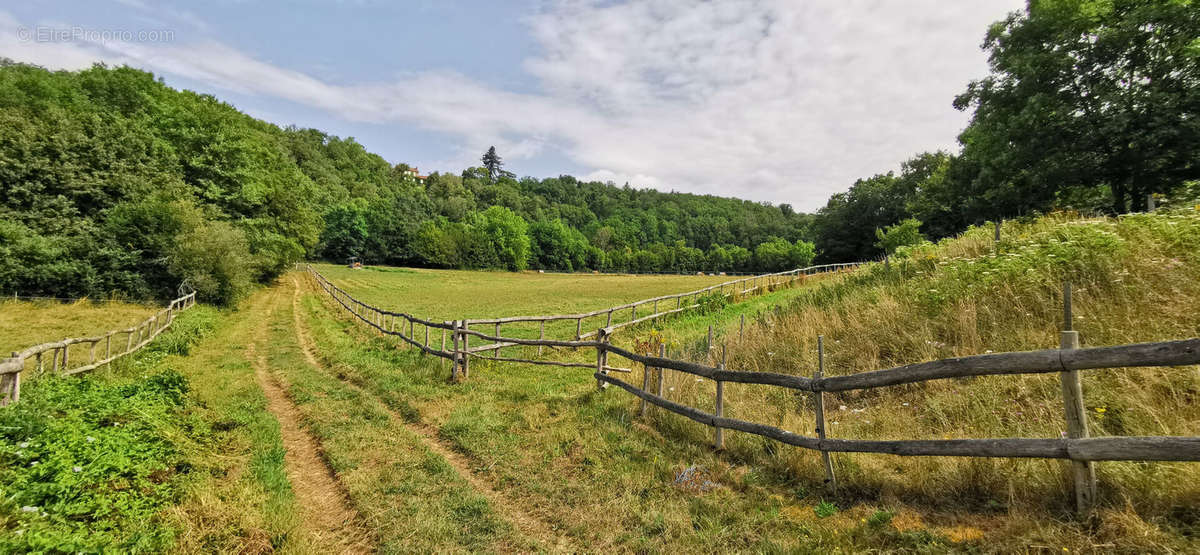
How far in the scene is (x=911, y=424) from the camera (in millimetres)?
4848

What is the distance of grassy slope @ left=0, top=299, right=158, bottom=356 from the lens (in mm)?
13944

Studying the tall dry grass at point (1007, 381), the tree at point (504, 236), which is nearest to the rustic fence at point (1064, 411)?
the tall dry grass at point (1007, 381)

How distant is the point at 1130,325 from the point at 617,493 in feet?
19.9

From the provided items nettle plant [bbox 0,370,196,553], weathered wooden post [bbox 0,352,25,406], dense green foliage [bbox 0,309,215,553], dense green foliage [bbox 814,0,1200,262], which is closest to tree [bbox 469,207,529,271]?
dense green foliage [bbox 814,0,1200,262]

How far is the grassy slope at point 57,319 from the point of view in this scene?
1394 centimetres

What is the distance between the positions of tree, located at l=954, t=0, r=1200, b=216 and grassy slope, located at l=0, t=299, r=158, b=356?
31.9 metres

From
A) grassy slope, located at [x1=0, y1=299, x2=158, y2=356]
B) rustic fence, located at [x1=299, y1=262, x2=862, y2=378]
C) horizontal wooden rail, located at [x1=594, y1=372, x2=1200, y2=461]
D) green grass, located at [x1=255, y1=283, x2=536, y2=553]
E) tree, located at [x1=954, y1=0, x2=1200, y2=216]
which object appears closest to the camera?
horizontal wooden rail, located at [x1=594, y1=372, x2=1200, y2=461]

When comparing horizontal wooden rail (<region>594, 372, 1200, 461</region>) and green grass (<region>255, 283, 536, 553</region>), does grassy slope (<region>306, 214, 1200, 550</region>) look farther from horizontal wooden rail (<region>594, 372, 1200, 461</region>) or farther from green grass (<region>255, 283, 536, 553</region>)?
green grass (<region>255, 283, 536, 553</region>)

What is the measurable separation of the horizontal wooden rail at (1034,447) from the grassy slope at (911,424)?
333 millimetres

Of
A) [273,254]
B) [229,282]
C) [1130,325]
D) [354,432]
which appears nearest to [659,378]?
[354,432]

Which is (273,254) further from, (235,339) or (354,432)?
(354,432)

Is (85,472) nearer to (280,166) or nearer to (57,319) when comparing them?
(57,319)

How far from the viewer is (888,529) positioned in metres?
3.43

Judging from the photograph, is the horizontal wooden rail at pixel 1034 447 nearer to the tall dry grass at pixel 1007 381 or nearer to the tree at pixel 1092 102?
the tall dry grass at pixel 1007 381
